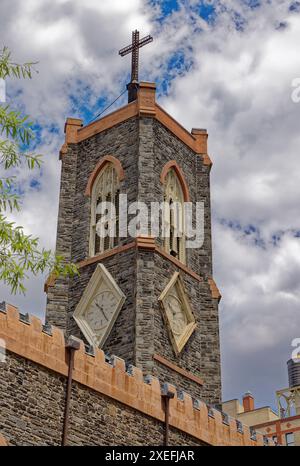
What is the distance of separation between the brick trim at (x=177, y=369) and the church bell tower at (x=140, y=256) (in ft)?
0.16

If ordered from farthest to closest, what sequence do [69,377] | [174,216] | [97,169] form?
1. [97,169]
2. [174,216]
3. [69,377]

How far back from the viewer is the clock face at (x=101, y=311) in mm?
31703

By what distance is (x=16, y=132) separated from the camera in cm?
1544

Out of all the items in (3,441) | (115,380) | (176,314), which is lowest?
(3,441)

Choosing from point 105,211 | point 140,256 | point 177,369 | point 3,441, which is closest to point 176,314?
point 177,369

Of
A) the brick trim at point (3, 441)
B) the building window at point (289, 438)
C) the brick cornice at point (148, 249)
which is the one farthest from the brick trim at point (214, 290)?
the building window at point (289, 438)

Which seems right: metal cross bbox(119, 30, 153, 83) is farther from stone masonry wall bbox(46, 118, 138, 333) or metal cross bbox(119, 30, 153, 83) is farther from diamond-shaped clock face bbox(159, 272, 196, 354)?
diamond-shaped clock face bbox(159, 272, 196, 354)

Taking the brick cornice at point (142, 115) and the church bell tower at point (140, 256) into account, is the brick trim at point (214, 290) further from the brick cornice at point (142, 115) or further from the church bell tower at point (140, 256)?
the brick cornice at point (142, 115)

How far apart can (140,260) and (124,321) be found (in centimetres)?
234

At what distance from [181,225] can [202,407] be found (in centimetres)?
1104

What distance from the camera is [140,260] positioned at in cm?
3194

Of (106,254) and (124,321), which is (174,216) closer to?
(106,254)
